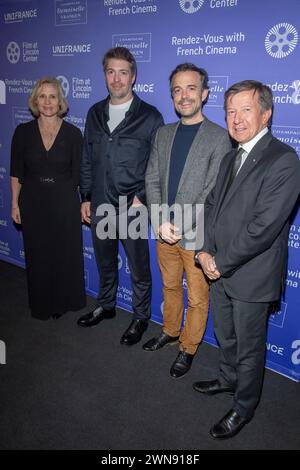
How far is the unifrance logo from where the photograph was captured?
2102 mm

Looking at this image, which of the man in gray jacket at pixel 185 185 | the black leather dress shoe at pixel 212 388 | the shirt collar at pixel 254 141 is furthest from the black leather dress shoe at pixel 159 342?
the shirt collar at pixel 254 141

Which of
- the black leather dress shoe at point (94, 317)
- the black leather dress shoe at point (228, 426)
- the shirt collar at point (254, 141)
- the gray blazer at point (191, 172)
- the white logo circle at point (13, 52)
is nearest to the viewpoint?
the shirt collar at point (254, 141)

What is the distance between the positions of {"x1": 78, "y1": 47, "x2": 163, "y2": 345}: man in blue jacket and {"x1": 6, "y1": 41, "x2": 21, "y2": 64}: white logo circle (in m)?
1.48

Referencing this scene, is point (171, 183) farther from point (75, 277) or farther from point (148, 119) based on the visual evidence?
point (75, 277)

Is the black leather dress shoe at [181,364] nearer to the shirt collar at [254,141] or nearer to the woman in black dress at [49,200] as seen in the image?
the woman in black dress at [49,200]

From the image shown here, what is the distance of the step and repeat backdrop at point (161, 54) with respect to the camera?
2211 millimetres

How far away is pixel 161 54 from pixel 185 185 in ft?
3.63

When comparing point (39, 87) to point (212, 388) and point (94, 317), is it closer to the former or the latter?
point (94, 317)

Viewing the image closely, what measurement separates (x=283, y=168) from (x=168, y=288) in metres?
1.31

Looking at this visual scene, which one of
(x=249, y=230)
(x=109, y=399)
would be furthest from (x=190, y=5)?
(x=109, y=399)

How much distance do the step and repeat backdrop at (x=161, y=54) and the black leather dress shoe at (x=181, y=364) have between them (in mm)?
438

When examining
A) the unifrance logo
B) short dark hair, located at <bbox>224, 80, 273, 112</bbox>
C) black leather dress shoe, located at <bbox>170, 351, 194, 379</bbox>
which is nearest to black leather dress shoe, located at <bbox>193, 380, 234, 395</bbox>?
black leather dress shoe, located at <bbox>170, 351, 194, 379</bbox>

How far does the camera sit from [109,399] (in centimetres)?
232

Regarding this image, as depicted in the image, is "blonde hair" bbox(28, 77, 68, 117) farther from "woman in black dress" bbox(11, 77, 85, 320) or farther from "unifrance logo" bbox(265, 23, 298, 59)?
"unifrance logo" bbox(265, 23, 298, 59)
